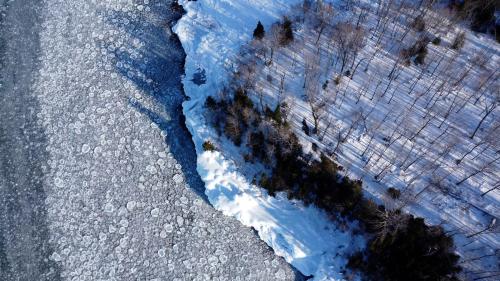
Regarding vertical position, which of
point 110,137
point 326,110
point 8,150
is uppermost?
point 326,110

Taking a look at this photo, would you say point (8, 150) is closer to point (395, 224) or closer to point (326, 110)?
point (326, 110)

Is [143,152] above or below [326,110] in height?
below

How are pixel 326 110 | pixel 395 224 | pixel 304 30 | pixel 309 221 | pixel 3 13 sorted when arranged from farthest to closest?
pixel 3 13 → pixel 304 30 → pixel 326 110 → pixel 309 221 → pixel 395 224

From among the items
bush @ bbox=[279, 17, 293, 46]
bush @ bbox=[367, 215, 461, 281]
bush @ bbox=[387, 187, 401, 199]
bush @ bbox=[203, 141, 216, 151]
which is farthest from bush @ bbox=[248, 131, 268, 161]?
bush @ bbox=[367, 215, 461, 281]

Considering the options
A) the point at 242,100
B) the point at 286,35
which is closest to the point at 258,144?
the point at 242,100

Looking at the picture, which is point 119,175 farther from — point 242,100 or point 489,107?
point 489,107

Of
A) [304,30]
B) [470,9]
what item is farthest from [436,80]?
[304,30]

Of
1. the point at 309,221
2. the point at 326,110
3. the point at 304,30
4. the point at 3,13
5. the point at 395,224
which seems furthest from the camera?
the point at 3,13
